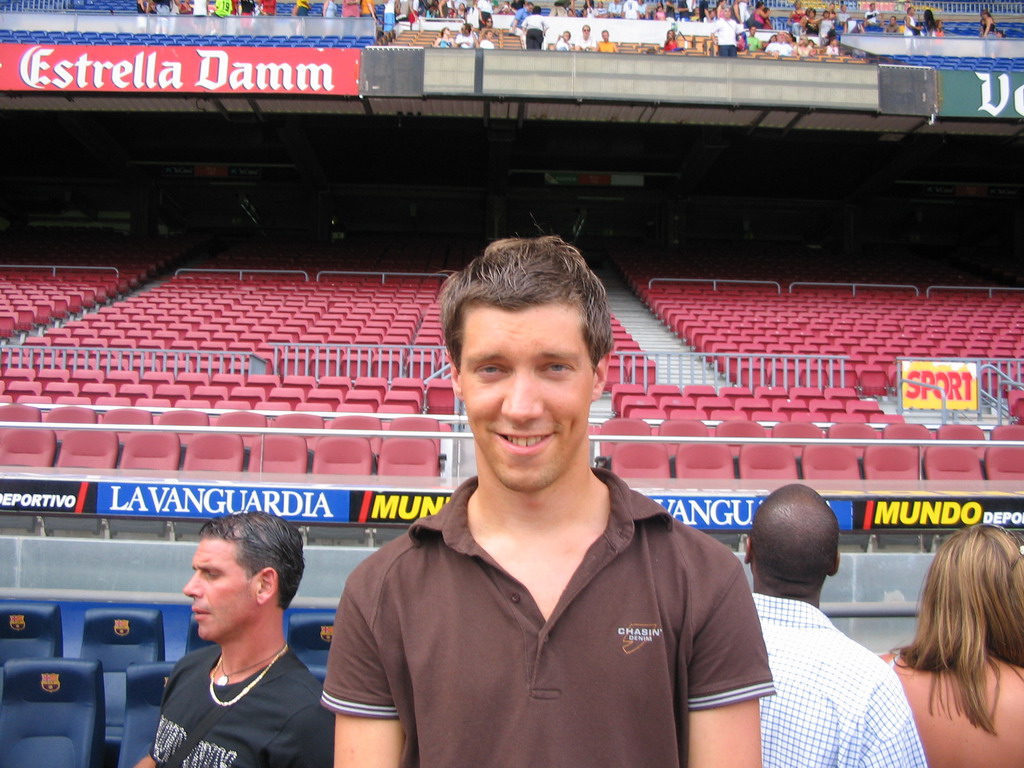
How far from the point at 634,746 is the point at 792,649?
2.57ft

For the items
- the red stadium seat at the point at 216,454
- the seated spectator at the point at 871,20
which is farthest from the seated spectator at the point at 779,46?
the red stadium seat at the point at 216,454

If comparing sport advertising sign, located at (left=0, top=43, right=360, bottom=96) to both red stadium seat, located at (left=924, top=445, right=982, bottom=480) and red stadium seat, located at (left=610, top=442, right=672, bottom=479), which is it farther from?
red stadium seat, located at (left=924, top=445, right=982, bottom=480)

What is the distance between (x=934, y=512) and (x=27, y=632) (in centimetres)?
558

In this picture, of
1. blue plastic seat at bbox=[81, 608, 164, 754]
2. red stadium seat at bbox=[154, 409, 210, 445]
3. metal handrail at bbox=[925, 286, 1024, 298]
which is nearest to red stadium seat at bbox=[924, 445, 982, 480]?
blue plastic seat at bbox=[81, 608, 164, 754]

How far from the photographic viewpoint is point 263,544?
8.38 feet

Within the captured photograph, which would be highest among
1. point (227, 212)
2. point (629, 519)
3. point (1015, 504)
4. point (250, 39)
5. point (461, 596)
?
point (250, 39)

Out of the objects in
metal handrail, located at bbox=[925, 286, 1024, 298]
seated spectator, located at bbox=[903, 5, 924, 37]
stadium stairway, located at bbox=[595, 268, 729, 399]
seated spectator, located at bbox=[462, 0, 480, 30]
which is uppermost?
seated spectator, located at bbox=[903, 5, 924, 37]

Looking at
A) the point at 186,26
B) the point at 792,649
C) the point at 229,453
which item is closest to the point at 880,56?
the point at 186,26

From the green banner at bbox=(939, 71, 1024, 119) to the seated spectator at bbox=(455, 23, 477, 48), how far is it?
964 centimetres

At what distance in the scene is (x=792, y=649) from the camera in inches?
71.1

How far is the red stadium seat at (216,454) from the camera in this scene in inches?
242

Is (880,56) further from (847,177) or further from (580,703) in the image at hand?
(580,703)

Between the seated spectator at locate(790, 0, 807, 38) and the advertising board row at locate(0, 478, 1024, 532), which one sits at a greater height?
the seated spectator at locate(790, 0, 807, 38)

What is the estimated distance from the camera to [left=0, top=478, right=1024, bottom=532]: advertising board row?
Answer: 16.6 ft
